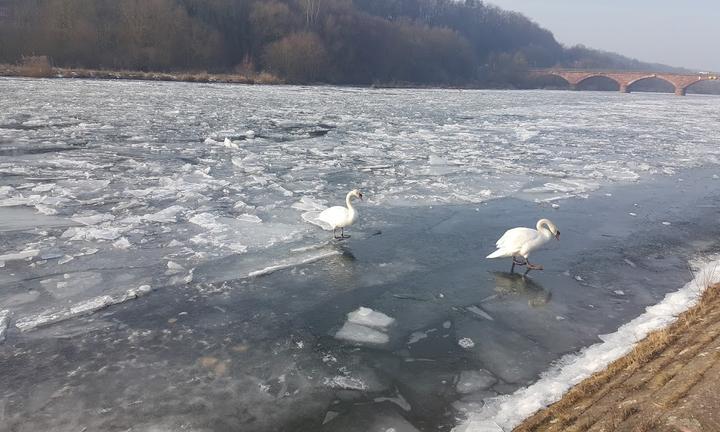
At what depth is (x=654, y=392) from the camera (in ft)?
11.1

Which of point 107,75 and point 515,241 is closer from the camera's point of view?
point 515,241

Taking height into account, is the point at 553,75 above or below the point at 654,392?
above

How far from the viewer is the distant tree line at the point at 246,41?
Result: 52844 millimetres

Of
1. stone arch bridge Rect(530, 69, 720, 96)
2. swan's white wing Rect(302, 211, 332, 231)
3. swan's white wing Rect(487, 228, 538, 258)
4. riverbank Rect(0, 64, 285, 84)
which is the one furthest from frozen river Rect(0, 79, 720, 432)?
stone arch bridge Rect(530, 69, 720, 96)

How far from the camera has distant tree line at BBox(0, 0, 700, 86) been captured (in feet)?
173

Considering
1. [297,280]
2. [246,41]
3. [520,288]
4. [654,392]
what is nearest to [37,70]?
[246,41]

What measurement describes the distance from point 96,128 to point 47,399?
15.3 meters

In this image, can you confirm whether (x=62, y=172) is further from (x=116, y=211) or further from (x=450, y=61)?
(x=450, y=61)

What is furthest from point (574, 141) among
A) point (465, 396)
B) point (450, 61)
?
point (450, 61)

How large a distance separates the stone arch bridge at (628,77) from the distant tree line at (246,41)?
24.0 feet

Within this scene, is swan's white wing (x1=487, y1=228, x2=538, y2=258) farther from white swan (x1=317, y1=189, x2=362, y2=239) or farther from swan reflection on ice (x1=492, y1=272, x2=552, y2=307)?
white swan (x1=317, y1=189, x2=362, y2=239)

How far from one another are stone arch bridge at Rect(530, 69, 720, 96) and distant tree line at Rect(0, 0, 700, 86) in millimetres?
7330

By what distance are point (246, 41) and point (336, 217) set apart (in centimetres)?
6894

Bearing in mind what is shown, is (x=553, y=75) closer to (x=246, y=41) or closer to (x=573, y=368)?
(x=246, y=41)
